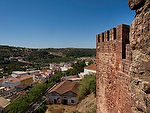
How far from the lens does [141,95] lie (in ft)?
6.97

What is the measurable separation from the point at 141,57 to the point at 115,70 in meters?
1.57

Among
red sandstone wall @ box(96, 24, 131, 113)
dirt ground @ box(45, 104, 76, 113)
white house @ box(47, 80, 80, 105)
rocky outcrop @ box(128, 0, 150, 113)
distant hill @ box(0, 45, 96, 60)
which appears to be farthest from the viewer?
distant hill @ box(0, 45, 96, 60)

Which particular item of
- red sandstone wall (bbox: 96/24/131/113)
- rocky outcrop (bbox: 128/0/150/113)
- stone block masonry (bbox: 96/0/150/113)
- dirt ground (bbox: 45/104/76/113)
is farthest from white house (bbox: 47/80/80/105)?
rocky outcrop (bbox: 128/0/150/113)

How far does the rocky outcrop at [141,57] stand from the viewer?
2.01 metres

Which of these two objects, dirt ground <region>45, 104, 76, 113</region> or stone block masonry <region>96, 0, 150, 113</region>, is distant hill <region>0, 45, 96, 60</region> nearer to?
dirt ground <region>45, 104, 76, 113</region>

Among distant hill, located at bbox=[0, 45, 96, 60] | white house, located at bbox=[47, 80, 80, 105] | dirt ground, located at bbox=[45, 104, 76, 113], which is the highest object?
distant hill, located at bbox=[0, 45, 96, 60]

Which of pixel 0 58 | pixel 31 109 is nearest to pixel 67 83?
pixel 31 109

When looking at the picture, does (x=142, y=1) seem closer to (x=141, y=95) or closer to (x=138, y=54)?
(x=138, y=54)

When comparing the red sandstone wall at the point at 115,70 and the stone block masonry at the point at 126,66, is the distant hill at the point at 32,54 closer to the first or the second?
the red sandstone wall at the point at 115,70

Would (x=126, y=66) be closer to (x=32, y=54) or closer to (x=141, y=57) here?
(x=141, y=57)

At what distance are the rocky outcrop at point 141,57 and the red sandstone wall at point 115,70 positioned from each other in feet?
1.92

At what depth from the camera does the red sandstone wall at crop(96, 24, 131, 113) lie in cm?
311

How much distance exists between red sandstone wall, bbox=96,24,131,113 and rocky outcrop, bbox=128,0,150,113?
58 cm

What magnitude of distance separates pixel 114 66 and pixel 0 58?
9392 cm
